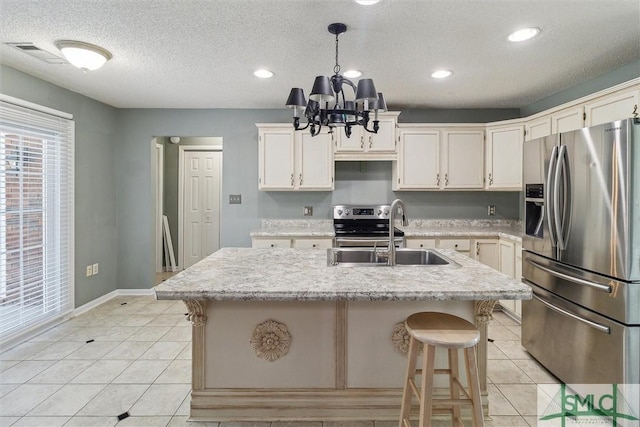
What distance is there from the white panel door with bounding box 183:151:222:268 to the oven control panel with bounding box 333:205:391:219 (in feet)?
7.93

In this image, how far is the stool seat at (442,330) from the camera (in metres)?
1.48

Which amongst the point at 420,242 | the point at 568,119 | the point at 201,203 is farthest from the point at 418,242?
the point at 201,203

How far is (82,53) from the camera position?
248cm

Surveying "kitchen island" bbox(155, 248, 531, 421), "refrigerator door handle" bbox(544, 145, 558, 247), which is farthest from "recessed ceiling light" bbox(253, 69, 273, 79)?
"refrigerator door handle" bbox(544, 145, 558, 247)

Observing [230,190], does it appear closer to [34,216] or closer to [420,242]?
[34,216]

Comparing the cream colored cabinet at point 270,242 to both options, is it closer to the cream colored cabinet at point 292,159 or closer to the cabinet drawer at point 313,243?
the cabinet drawer at point 313,243

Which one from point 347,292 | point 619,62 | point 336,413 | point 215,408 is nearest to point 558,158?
point 619,62

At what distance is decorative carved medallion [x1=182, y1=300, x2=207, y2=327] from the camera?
188 centimetres

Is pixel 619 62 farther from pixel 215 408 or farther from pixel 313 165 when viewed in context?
pixel 215 408

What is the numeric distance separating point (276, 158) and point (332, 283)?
104 inches

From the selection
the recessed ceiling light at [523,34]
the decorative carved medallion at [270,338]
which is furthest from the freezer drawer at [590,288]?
the decorative carved medallion at [270,338]

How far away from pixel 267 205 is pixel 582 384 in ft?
11.2

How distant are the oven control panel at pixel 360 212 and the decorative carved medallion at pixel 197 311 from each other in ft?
8.40

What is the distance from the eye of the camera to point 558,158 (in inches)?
91.0
